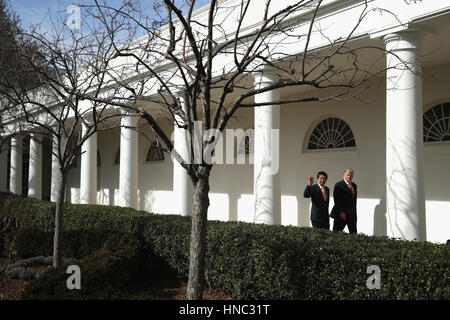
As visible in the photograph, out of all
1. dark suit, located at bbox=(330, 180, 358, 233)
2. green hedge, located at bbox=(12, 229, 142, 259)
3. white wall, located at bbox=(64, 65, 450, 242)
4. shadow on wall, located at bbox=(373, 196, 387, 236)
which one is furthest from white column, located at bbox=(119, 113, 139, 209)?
shadow on wall, located at bbox=(373, 196, 387, 236)

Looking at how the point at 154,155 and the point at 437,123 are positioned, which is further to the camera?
the point at 154,155

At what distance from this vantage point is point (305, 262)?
450 cm

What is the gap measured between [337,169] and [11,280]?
304 inches

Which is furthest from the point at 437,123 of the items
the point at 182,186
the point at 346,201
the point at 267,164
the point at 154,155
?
the point at 154,155

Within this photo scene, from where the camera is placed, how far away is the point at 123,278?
5.80 m

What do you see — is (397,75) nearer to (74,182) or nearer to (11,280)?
(11,280)

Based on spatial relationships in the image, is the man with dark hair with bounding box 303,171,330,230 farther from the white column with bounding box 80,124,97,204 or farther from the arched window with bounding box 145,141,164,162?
the arched window with bounding box 145,141,164,162

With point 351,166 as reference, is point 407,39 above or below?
above

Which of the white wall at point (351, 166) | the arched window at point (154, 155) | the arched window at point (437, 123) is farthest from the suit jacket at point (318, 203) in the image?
the arched window at point (154, 155)

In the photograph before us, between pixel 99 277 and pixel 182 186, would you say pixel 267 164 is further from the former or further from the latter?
pixel 99 277

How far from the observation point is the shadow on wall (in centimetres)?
938

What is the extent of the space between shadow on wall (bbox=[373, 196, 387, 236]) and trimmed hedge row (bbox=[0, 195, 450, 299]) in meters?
4.46

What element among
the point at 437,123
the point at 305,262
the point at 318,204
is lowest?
the point at 305,262

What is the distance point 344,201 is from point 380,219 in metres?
2.49
